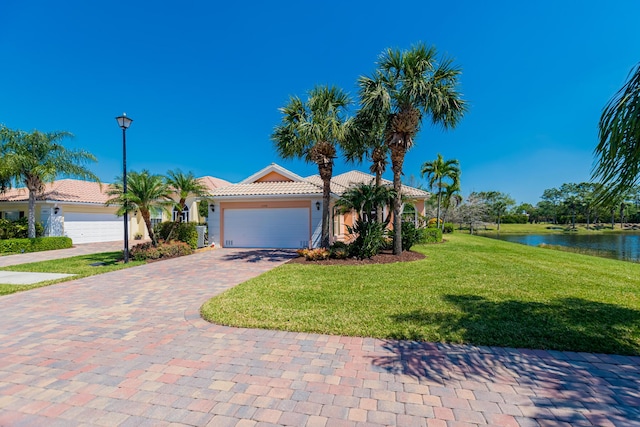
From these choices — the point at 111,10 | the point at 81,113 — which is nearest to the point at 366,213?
the point at 111,10

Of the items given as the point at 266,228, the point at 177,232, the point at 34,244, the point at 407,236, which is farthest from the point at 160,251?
the point at 407,236

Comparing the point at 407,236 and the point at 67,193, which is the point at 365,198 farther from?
the point at 67,193

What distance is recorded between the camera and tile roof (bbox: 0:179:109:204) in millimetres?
20203

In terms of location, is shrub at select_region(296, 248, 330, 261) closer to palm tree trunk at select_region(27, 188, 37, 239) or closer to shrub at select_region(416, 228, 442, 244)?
shrub at select_region(416, 228, 442, 244)

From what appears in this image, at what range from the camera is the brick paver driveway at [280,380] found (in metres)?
2.67

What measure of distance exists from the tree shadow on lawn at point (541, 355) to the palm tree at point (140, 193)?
12420 millimetres

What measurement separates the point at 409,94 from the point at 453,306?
8.05m

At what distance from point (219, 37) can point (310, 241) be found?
1231cm

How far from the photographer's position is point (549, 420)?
2537mm

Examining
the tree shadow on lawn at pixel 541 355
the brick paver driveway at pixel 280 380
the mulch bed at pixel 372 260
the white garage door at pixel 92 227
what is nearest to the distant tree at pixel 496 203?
the mulch bed at pixel 372 260

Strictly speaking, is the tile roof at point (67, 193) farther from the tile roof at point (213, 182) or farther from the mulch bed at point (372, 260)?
the mulch bed at point (372, 260)

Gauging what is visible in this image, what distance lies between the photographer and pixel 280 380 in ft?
10.7

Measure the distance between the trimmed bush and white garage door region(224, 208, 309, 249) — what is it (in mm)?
11589

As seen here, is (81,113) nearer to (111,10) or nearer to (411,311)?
(111,10)
